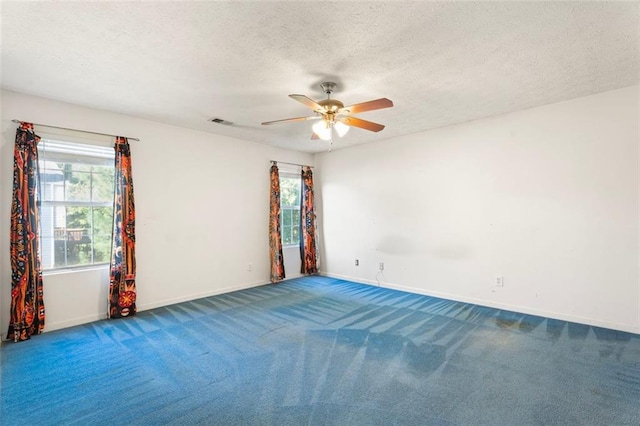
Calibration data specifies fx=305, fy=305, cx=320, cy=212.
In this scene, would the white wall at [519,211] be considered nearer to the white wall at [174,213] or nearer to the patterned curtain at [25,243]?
the white wall at [174,213]

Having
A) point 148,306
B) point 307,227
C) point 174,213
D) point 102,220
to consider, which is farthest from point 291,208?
point 102,220

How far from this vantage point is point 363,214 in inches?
224

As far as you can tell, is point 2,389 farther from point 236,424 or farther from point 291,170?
point 291,170

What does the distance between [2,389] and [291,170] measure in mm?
4775

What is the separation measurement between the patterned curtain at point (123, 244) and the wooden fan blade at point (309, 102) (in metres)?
2.63

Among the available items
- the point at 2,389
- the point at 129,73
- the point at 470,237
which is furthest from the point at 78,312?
the point at 470,237

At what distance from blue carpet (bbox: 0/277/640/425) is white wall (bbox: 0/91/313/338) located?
53cm

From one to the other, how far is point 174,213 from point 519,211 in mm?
4725

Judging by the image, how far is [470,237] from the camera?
4.36m

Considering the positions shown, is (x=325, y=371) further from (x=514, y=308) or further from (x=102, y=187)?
(x=102, y=187)

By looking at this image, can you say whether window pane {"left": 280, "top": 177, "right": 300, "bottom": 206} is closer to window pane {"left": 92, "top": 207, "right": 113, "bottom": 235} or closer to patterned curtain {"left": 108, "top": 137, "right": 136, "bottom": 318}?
patterned curtain {"left": 108, "top": 137, "right": 136, "bottom": 318}

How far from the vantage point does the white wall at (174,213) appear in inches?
135

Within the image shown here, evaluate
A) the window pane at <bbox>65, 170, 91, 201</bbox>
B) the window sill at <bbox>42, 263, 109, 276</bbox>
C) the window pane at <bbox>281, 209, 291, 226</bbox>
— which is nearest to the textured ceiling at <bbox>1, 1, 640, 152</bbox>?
the window pane at <bbox>65, 170, 91, 201</bbox>

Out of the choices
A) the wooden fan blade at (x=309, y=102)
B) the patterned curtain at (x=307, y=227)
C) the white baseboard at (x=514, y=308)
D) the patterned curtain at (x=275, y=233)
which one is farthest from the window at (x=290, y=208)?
the wooden fan blade at (x=309, y=102)
